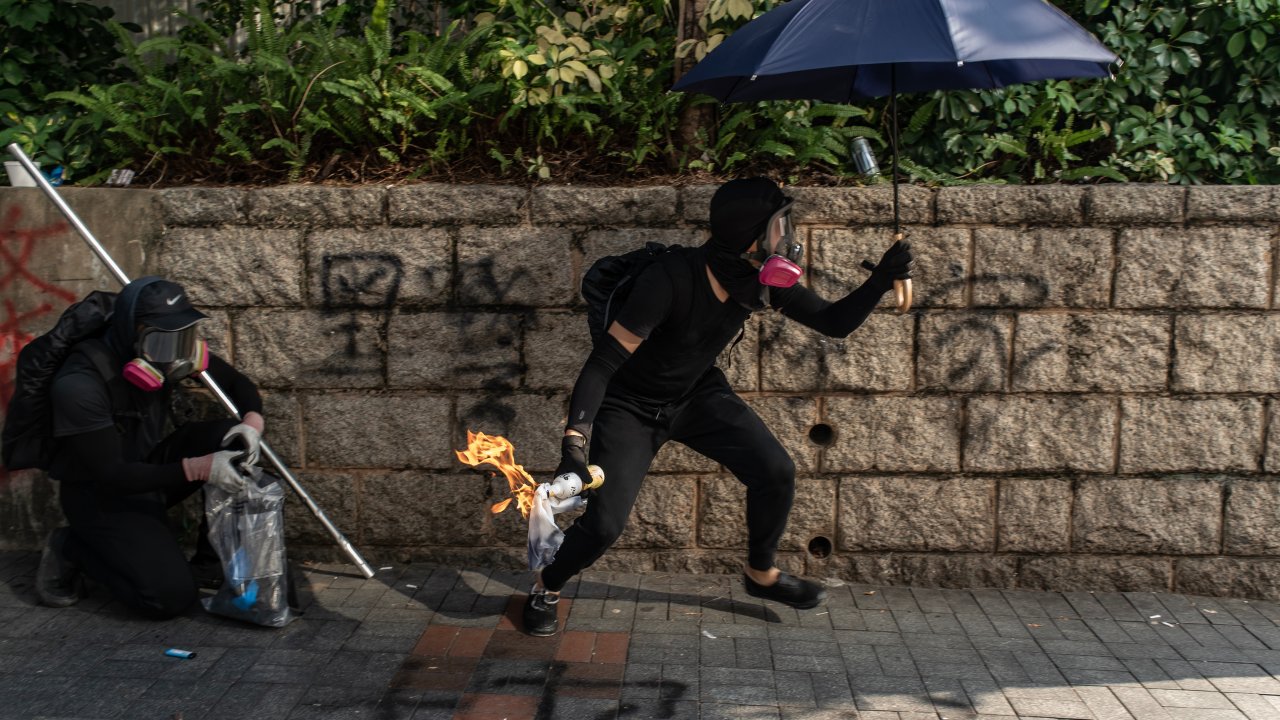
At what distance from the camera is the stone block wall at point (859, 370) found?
18.0 ft

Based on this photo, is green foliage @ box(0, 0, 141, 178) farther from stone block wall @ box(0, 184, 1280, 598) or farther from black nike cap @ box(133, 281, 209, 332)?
black nike cap @ box(133, 281, 209, 332)

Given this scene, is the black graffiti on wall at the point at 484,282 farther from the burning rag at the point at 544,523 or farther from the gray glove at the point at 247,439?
the burning rag at the point at 544,523

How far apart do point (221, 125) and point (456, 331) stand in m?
1.77

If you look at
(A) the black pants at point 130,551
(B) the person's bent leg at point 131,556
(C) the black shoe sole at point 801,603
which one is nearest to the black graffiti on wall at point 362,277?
(A) the black pants at point 130,551

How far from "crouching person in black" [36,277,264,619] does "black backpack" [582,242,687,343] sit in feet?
5.67

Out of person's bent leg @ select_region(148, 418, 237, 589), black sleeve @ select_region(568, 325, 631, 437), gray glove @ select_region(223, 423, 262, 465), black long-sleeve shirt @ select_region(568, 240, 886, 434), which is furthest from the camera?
person's bent leg @ select_region(148, 418, 237, 589)

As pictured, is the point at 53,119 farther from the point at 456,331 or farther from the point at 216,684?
the point at 216,684

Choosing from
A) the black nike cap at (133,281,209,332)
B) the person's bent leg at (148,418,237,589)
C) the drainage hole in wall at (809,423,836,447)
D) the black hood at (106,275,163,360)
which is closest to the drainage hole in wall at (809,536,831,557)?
the drainage hole in wall at (809,423,836,447)

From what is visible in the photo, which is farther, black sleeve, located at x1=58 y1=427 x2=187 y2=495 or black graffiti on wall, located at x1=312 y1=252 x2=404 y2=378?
black graffiti on wall, located at x1=312 y1=252 x2=404 y2=378

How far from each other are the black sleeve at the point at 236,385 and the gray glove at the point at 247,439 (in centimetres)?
24

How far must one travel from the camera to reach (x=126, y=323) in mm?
4754

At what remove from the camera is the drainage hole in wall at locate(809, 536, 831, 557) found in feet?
18.9

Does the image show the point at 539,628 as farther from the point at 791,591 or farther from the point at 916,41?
the point at 916,41

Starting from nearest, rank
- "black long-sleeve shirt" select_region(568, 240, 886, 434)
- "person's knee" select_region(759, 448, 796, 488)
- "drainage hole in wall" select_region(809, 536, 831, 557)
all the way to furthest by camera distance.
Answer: "black long-sleeve shirt" select_region(568, 240, 886, 434) < "person's knee" select_region(759, 448, 796, 488) < "drainage hole in wall" select_region(809, 536, 831, 557)
